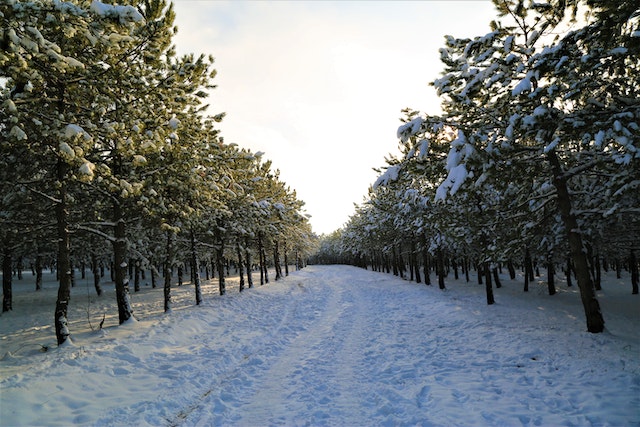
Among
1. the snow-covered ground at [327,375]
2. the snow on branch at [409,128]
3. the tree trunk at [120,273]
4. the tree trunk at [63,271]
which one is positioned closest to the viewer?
the snow-covered ground at [327,375]

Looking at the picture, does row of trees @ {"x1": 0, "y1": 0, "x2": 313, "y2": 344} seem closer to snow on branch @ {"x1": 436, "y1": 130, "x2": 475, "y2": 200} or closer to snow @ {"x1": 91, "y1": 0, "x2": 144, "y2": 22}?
snow @ {"x1": 91, "y1": 0, "x2": 144, "y2": 22}

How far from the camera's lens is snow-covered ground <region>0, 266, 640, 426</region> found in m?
6.02

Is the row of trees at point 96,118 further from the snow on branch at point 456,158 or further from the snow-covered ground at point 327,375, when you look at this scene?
the snow on branch at point 456,158

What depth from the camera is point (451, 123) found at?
9508 millimetres

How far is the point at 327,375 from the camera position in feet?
26.6

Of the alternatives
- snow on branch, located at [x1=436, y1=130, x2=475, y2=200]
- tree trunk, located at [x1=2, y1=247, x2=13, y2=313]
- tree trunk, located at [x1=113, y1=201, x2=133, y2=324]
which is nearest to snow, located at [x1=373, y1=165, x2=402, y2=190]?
snow on branch, located at [x1=436, y1=130, x2=475, y2=200]

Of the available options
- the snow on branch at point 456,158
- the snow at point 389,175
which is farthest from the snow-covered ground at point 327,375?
the snow at point 389,175

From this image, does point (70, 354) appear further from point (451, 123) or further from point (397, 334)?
point (451, 123)

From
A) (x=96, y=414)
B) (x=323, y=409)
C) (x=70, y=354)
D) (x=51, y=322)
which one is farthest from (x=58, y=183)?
(x=51, y=322)

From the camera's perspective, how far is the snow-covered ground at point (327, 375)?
237 inches

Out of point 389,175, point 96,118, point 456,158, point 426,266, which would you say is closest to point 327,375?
point 389,175

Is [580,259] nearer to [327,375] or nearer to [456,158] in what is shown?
[456,158]

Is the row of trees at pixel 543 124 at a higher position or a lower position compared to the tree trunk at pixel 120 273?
higher

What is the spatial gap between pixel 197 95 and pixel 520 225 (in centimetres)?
1272
